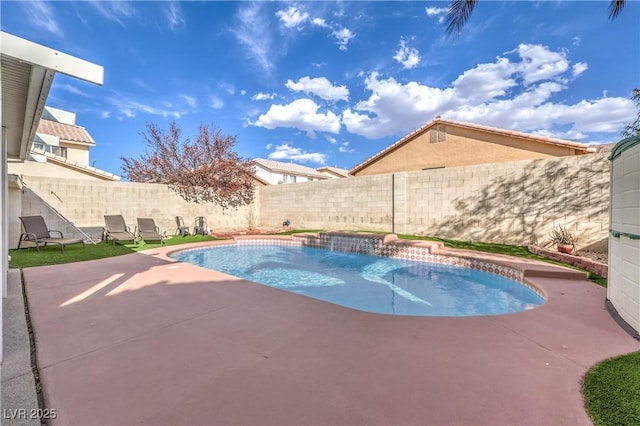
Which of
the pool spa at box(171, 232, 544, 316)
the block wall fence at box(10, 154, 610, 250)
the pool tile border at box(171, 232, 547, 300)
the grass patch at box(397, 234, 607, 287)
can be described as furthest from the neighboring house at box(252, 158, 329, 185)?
the grass patch at box(397, 234, 607, 287)

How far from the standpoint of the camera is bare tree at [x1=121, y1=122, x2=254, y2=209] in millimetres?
15180

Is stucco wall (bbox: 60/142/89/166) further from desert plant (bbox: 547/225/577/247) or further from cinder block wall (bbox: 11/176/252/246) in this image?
desert plant (bbox: 547/225/577/247)

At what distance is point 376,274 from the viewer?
7.65m

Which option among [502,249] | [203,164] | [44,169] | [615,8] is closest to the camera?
[615,8]

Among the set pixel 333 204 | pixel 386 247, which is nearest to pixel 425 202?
pixel 386 247

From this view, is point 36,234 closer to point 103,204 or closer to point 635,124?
point 103,204

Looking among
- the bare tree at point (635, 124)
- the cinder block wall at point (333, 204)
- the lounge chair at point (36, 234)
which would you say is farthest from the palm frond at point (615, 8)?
the lounge chair at point (36, 234)

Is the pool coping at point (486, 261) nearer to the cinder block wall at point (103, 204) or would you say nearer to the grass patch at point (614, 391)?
the grass patch at point (614, 391)

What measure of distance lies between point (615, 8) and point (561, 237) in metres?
5.64

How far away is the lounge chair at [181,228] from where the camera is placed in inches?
530

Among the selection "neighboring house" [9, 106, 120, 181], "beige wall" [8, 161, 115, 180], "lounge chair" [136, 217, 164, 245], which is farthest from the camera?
"beige wall" [8, 161, 115, 180]

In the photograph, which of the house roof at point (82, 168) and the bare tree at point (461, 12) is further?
the house roof at point (82, 168)

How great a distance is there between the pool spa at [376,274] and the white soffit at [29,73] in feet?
15.7

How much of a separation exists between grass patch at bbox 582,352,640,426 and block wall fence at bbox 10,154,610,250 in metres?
7.20
